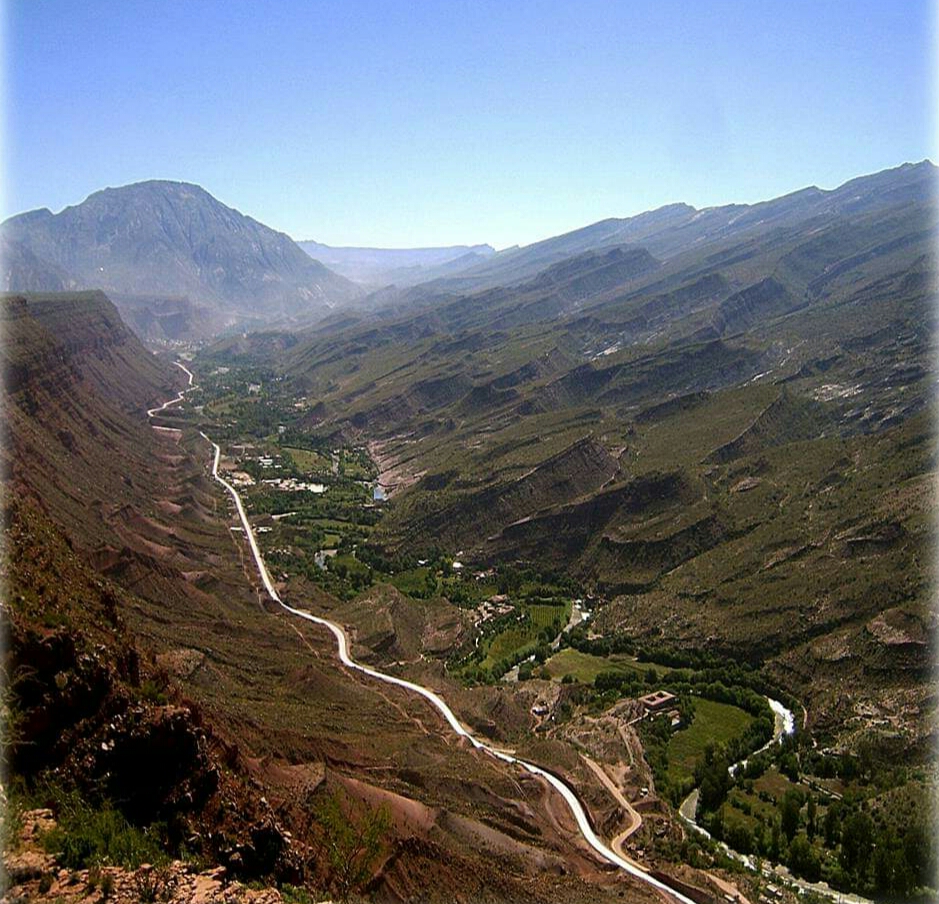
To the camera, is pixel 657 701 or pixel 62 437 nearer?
pixel 657 701


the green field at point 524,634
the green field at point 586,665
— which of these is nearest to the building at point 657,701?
the green field at point 586,665

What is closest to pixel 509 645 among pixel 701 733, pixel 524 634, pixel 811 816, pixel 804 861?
pixel 524 634

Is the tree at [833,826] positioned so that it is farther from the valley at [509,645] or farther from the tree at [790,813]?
the tree at [790,813]

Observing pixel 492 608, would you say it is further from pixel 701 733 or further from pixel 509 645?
pixel 701 733

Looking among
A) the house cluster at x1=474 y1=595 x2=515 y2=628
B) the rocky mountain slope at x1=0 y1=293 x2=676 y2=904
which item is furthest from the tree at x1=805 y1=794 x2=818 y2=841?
the house cluster at x1=474 y1=595 x2=515 y2=628

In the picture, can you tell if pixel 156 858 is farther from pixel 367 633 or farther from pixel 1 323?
pixel 1 323

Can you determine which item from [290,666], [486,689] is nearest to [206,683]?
[290,666]
